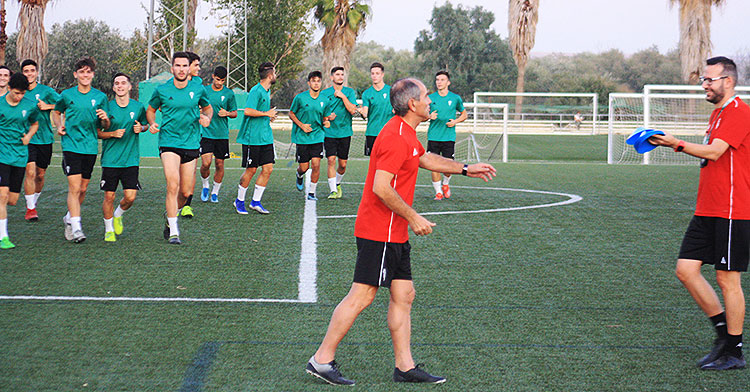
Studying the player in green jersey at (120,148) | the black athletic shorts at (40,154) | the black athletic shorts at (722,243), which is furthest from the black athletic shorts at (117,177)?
the black athletic shorts at (722,243)

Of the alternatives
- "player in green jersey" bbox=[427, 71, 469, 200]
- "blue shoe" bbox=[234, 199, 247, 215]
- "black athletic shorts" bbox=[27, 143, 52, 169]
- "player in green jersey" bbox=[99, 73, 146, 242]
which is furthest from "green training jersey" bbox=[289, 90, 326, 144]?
"player in green jersey" bbox=[99, 73, 146, 242]

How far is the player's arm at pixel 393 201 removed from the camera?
4.43m

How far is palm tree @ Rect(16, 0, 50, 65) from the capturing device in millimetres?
35875

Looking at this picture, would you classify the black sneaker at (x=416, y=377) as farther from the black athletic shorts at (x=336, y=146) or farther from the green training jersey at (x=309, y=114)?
the black athletic shorts at (x=336, y=146)

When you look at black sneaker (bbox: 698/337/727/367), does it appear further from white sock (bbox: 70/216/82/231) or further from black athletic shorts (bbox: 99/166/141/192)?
white sock (bbox: 70/216/82/231)

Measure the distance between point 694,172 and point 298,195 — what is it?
458 inches

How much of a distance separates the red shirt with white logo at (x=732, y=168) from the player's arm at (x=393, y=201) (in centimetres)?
204

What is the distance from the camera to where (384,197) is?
4438mm

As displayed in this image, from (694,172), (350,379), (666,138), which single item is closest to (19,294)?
(350,379)

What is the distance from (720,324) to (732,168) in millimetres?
996

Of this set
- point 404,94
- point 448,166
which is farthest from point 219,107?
point 404,94

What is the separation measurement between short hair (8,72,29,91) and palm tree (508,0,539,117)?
32937mm

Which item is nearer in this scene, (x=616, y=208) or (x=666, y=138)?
(x=666, y=138)

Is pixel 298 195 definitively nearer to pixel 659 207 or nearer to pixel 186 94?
pixel 186 94
